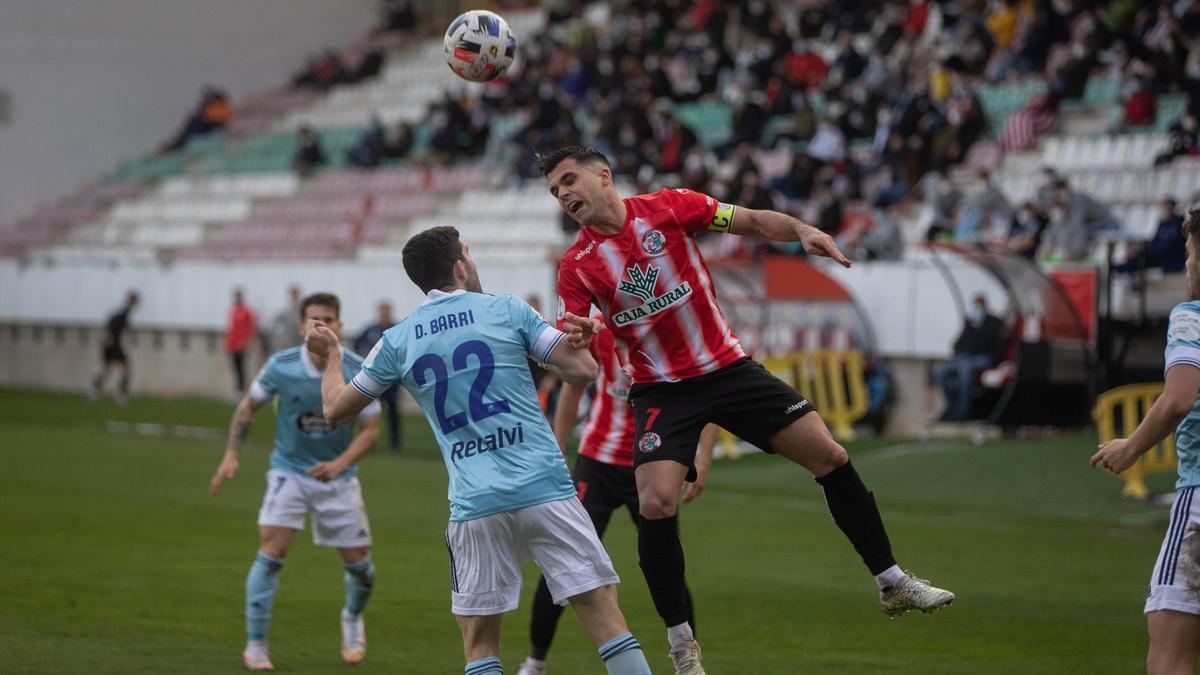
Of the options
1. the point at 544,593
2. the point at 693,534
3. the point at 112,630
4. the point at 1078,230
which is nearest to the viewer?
the point at 544,593

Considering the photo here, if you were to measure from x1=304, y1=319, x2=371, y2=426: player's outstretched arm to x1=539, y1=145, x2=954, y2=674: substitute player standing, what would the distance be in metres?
1.03

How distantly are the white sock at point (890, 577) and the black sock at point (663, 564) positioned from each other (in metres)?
0.87

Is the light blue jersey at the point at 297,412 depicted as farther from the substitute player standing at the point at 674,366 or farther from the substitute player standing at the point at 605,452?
the substitute player standing at the point at 674,366

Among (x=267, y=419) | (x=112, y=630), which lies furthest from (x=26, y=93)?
(x=112, y=630)

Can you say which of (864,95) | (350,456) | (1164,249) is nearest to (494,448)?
(350,456)

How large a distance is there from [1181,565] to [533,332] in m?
2.45

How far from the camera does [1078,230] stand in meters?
20.2

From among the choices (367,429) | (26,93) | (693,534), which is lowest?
(693,534)

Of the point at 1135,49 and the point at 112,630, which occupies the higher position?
the point at 1135,49

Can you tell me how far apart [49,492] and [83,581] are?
221 inches

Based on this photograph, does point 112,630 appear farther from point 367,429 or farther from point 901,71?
point 901,71

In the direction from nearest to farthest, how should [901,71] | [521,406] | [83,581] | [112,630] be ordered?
[521,406] → [112,630] → [83,581] → [901,71]

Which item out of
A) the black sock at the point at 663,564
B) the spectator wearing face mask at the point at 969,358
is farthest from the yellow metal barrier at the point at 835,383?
the black sock at the point at 663,564

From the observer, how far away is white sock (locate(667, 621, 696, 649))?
6652 millimetres
